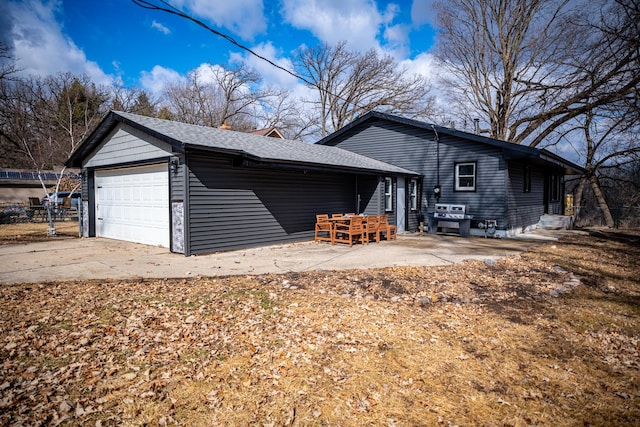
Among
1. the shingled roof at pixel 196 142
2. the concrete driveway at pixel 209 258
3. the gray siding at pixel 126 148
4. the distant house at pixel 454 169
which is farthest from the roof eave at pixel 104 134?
the distant house at pixel 454 169

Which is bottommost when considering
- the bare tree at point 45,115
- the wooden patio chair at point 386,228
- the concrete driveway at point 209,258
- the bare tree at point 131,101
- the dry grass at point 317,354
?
the dry grass at point 317,354

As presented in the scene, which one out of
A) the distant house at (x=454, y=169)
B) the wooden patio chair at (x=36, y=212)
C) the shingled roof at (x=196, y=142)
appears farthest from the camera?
the wooden patio chair at (x=36, y=212)

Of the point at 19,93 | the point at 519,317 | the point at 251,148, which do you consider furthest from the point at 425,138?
the point at 19,93

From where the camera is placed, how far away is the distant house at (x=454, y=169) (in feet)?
41.5

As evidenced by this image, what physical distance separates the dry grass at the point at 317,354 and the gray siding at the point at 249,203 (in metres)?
3.12

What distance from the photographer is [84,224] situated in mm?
12344

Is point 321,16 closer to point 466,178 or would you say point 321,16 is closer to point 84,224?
point 466,178

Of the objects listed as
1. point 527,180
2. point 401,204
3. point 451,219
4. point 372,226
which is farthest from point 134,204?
point 527,180

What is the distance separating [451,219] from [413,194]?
222cm

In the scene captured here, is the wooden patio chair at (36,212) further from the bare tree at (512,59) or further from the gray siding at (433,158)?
the bare tree at (512,59)

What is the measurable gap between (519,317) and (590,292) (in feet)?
6.83

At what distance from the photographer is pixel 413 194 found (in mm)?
14875

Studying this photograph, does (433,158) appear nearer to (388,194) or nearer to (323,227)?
(388,194)

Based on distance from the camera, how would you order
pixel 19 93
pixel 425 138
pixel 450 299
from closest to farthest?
pixel 450 299, pixel 425 138, pixel 19 93
